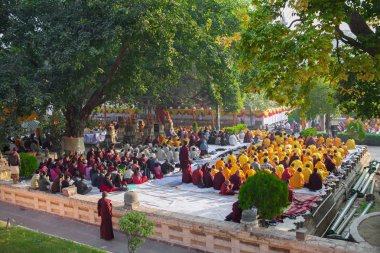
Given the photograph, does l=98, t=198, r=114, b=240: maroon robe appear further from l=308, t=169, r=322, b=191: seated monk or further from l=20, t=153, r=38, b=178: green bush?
l=20, t=153, r=38, b=178: green bush

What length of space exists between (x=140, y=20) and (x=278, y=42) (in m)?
10.1

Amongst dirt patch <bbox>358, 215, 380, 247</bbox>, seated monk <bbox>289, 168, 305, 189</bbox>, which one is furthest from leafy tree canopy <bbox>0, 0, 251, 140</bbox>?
dirt patch <bbox>358, 215, 380, 247</bbox>

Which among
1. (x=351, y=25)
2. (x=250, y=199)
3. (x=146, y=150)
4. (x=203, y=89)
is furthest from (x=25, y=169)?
(x=203, y=89)

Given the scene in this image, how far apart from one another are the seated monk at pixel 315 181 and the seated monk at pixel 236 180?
261 centimetres

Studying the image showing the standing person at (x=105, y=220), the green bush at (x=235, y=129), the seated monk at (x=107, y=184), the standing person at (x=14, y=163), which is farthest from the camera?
the green bush at (x=235, y=129)

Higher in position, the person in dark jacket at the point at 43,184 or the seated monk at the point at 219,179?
the person in dark jacket at the point at 43,184

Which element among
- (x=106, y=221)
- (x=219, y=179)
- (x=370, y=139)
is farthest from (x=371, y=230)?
(x=370, y=139)

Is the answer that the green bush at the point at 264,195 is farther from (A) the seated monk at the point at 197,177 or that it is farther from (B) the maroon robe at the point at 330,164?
(B) the maroon robe at the point at 330,164

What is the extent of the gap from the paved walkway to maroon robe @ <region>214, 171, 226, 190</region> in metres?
5.38

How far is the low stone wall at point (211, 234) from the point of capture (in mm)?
8445

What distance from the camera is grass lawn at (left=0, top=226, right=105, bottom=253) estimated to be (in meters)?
9.55

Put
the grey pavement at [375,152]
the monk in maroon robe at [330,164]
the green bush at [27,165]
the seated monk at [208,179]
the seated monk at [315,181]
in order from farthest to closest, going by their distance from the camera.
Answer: the grey pavement at [375,152] → the green bush at [27,165] → the monk in maroon robe at [330,164] → the seated monk at [208,179] → the seated monk at [315,181]

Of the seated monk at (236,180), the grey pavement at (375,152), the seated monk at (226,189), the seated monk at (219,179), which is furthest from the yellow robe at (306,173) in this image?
the grey pavement at (375,152)

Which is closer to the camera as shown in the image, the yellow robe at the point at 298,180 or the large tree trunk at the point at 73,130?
the yellow robe at the point at 298,180
